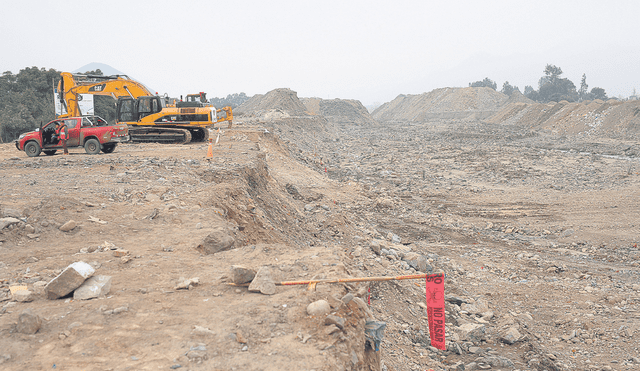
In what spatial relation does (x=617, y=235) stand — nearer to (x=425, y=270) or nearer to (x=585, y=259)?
(x=585, y=259)

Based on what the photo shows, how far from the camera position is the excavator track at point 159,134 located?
17.6 metres

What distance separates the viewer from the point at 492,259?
10445 mm

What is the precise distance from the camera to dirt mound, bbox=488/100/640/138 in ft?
123

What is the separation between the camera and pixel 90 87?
669 inches

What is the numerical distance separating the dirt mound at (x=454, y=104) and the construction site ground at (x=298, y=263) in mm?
59107

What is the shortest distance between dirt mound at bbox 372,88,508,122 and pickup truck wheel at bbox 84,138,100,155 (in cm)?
6411

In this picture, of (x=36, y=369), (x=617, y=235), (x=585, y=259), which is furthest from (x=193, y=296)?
(x=617, y=235)

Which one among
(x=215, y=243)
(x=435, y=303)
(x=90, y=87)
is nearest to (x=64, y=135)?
(x=90, y=87)

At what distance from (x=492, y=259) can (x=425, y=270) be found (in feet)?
7.04

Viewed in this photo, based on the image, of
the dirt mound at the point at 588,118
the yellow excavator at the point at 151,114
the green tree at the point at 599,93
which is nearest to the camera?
the yellow excavator at the point at 151,114

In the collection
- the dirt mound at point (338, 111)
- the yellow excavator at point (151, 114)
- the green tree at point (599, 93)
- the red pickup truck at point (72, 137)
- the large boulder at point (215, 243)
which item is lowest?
the large boulder at point (215, 243)

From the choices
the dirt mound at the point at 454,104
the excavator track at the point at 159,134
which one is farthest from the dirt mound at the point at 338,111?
the excavator track at the point at 159,134

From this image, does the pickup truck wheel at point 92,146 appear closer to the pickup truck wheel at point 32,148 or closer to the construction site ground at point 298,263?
the construction site ground at point 298,263

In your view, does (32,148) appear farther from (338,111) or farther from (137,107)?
(338,111)
